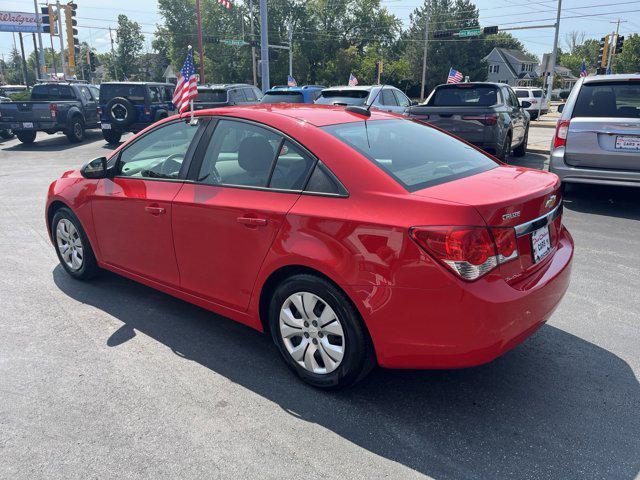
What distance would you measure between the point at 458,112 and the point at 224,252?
24.3 feet

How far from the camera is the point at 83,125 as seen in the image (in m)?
17.9

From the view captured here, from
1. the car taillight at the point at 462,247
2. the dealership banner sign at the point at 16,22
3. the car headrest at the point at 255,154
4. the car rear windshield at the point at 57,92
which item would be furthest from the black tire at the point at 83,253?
the dealership banner sign at the point at 16,22

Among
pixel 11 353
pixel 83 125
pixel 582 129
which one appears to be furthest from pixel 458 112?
pixel 83 125

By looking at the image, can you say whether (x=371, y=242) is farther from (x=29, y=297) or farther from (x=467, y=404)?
(x=29, y=297)

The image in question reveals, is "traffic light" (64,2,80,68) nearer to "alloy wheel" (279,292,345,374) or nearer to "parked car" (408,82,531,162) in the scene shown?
"parked car" (408,82,531,162)

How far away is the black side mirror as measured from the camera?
14.0 feet

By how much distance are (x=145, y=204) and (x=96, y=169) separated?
78 cm

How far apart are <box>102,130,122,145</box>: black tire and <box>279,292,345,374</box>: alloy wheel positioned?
15335mm

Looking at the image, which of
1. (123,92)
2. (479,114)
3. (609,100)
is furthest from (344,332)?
(123,92)

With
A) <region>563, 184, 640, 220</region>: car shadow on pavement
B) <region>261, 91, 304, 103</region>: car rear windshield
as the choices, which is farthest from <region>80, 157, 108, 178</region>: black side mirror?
<region>261, 91, 304, 103</region>: car rear windshield

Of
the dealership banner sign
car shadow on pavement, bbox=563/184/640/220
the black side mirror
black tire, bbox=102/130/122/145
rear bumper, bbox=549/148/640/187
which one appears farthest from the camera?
the dealership banner sign

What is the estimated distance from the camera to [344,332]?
2832 millimetres

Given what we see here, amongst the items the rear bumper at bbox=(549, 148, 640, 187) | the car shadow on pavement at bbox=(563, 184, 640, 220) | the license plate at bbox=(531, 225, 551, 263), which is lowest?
the car shadow on pavement at bbox=(563, 184, 640, 220)

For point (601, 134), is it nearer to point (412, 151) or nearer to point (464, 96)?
point (464, 96)
